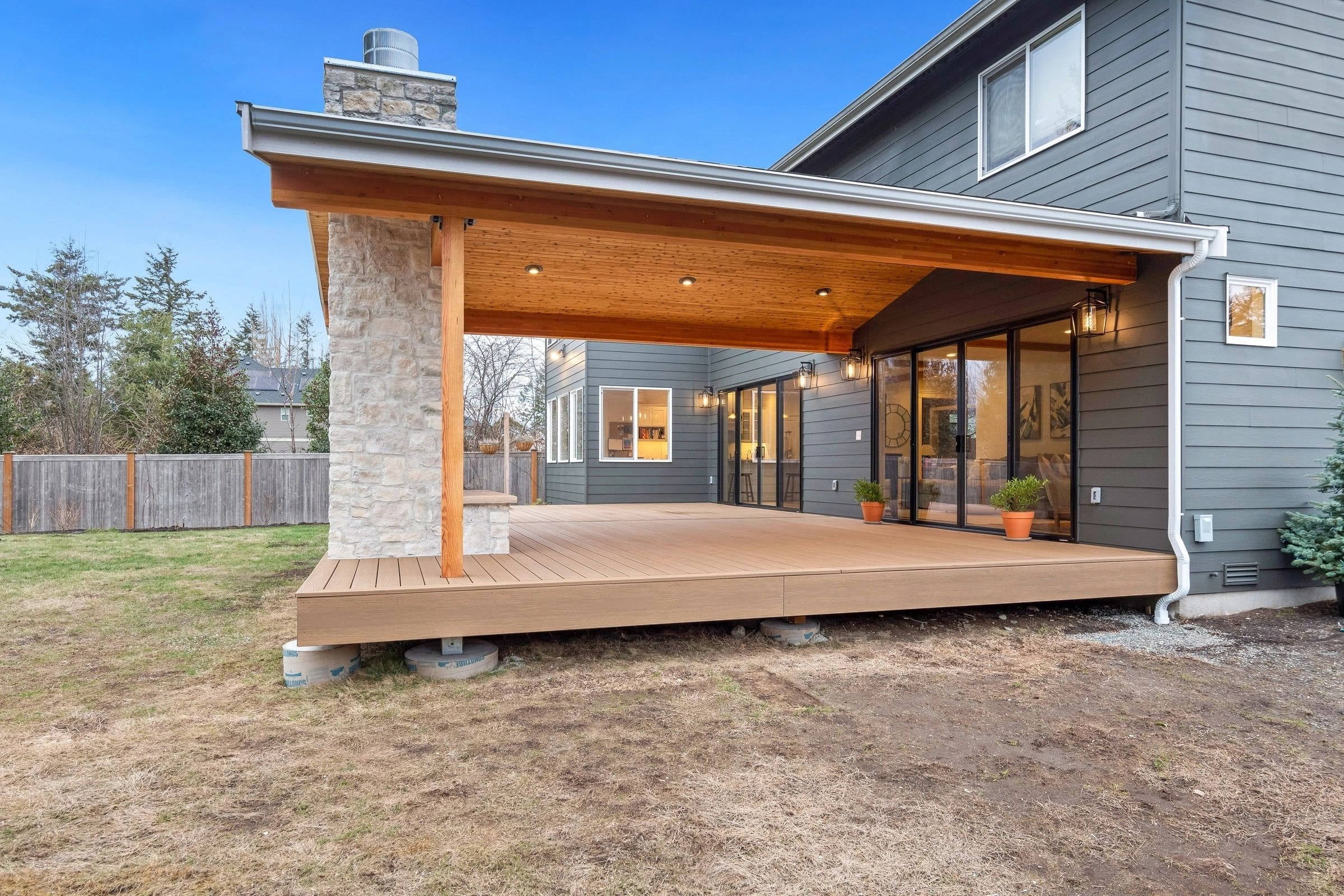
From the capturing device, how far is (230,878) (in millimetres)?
1922

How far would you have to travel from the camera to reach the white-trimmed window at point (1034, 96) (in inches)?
229

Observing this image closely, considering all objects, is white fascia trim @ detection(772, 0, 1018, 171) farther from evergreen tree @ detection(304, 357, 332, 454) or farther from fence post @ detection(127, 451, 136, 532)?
evergreen tree @ detection(304, 357, 332, 454)

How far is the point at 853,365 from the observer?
8.38 m

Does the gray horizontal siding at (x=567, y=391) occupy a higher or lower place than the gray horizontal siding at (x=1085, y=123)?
lower

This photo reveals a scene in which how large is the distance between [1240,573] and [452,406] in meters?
5.24

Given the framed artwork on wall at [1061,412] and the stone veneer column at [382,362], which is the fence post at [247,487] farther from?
the framed artwork on wall at [1061,412]

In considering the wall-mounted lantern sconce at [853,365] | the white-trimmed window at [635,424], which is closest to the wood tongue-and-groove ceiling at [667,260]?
the wall-mounted lantern sconce at [853,365]

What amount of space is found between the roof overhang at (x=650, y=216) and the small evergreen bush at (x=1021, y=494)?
160cm

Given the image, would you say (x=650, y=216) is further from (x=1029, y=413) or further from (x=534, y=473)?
(x=534, y=473)

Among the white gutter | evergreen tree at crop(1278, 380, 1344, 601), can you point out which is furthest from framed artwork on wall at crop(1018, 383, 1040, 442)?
evergreen tree at crop(1278, 380, 1344, 601)

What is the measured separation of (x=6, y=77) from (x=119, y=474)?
1654 cm

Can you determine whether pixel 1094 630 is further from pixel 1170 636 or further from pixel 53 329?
pixel 53 329

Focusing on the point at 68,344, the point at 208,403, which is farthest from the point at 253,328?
the point at 208,403

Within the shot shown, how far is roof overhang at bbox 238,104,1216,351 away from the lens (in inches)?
137
